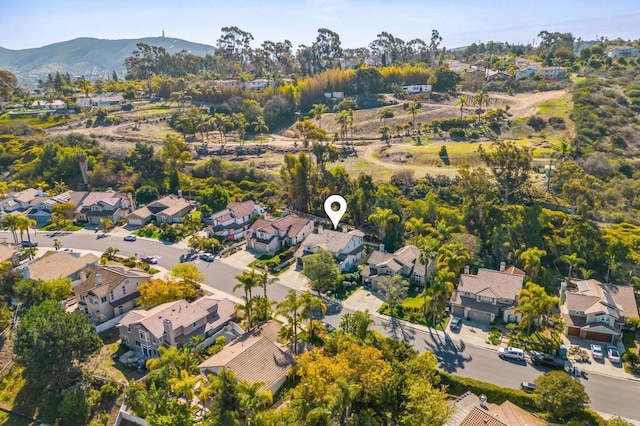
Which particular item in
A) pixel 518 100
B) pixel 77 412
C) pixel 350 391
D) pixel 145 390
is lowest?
pixel 77 412

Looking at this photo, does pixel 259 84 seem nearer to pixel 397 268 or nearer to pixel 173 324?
pixel 397 268

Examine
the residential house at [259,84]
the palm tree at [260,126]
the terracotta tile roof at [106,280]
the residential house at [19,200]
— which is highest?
the residential house at [259,84]

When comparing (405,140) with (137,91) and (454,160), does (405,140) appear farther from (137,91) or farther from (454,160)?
(137,91)

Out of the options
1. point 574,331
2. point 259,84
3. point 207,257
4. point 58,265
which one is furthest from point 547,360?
point 259,84

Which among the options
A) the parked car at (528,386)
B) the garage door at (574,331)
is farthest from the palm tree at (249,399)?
the garage door at (574,331)

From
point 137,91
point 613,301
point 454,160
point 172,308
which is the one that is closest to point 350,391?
point 172,308

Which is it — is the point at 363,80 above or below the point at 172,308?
above

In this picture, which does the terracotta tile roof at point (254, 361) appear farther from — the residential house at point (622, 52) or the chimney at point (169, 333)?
the residential house at point (622, 52)
